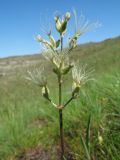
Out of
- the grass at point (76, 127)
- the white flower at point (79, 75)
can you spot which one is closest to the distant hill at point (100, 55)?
the grass at point (76, 127)

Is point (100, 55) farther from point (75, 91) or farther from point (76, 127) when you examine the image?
point (75, 91)

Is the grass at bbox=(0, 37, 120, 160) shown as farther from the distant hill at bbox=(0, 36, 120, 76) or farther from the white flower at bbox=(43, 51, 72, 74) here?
the distant hill at bbox=(0, 36, 120, 76)

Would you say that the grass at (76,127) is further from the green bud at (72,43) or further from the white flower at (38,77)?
the green bud at (72,43)

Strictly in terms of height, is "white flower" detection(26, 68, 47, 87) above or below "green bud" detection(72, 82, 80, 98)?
above

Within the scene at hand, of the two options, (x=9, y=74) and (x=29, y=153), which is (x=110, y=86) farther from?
(x=9, y=74)

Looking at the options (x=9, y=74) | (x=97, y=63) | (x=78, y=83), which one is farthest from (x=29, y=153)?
(x=9, y=74)

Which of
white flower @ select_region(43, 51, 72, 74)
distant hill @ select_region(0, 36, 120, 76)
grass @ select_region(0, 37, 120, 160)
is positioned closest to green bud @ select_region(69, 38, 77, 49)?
white flower @ select_region(43, 51, 72, 74)

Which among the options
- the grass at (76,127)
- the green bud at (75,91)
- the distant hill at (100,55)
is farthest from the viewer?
the distant hill at (100,55)

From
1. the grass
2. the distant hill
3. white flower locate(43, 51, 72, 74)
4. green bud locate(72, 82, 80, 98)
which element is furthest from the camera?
the distant hill
